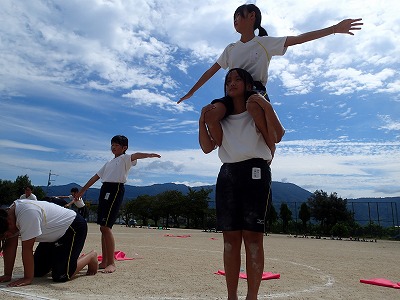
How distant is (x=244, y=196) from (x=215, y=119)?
690 millimetres

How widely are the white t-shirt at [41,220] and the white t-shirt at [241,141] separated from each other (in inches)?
98.9

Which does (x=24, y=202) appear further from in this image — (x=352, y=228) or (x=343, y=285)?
(x=352, y=228)

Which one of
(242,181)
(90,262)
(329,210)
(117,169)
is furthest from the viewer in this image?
(329,210)

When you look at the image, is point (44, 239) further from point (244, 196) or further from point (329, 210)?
point (329, 210)

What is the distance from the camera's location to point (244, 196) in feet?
9.62

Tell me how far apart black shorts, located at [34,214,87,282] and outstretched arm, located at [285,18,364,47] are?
3.68m

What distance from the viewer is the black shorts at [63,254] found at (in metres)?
4.59

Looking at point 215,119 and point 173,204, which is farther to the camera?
point 173,204

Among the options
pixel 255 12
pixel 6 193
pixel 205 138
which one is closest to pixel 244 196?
pixel 205 138

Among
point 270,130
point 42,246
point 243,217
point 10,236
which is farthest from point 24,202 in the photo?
point 270,130

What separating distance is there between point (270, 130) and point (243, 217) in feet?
2.40

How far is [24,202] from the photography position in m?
4.45

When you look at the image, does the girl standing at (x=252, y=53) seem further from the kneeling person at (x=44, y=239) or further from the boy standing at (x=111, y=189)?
the boy standing at (x=111, y=189)

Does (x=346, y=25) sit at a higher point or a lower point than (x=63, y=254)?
higher
